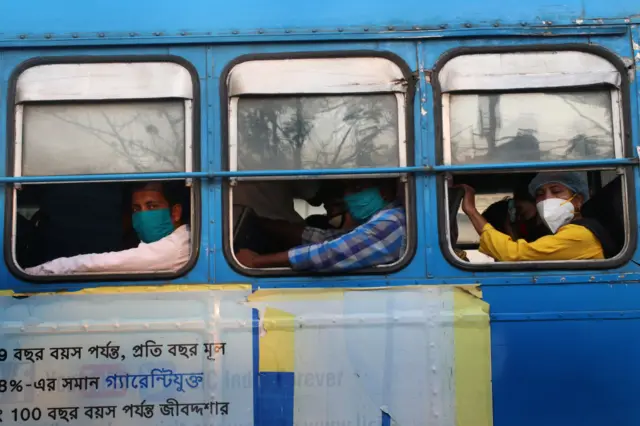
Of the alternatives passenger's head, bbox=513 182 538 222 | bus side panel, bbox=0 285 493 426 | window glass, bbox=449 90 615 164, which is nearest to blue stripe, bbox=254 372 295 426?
bus side panel, bbox=0 285 493 426

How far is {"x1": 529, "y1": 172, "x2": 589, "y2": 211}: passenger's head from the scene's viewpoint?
2.42m

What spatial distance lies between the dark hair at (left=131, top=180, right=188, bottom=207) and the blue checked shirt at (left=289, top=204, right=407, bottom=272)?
20.6 inches

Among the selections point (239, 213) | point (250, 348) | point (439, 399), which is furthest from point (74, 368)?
point (439, 399)

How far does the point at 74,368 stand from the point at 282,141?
1242mm

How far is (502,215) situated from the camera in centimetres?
282

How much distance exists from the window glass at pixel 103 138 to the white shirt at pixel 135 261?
12.5 inches

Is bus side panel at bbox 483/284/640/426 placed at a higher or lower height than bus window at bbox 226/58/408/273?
lower

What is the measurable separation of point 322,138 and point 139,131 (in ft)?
2.54

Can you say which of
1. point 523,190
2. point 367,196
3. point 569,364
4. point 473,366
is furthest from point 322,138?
point 569,364

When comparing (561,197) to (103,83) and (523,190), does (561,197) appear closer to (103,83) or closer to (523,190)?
(523,190)

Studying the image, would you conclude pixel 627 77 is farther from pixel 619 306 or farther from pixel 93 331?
pixel 93 331

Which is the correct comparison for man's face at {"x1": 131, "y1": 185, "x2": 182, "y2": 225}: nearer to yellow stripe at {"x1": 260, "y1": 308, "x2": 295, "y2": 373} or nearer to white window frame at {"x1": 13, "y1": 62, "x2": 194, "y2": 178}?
white window frame at {"x1": 13, "y1": 62, "x2": 194, "y2": 178}

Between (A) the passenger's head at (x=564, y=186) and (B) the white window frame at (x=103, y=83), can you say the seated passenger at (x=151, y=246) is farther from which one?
(A) the passenger's head at (x=564, y=186)

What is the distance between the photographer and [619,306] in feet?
7.34
